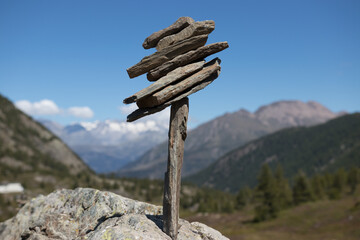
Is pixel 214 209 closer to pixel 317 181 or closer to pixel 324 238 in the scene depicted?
pixel 317 181

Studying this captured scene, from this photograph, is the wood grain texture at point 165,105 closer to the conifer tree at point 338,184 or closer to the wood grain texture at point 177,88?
the wood grain texture at point 177,88

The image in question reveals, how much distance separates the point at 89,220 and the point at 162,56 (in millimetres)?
11941

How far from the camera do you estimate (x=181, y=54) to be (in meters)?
16.4

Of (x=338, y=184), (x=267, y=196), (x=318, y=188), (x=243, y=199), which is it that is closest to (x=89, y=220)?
(x=267, y=196)

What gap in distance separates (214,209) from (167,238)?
131 metres

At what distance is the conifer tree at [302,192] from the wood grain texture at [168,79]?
113 m

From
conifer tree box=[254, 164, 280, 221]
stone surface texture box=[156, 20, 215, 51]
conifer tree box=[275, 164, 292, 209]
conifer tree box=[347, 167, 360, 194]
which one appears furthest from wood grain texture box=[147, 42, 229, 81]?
conifer tree box=[347, 167, 360, 194]

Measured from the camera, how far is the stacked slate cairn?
15.4m

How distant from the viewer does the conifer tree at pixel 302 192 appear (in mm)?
111312

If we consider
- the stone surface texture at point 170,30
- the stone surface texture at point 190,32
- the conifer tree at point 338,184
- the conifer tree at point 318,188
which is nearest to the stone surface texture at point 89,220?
the stone surface texture at point 190,32

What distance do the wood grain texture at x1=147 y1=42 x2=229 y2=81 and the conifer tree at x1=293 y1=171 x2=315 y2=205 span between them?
11215 centimetres

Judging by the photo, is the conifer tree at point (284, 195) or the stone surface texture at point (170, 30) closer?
the stone surface texture at point (170, 30)

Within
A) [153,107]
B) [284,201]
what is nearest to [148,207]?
[153,107]

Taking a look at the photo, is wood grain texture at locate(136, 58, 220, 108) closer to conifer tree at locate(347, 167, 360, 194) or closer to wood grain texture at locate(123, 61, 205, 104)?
wood grain texture at locate(123, 61, 205, 104)
